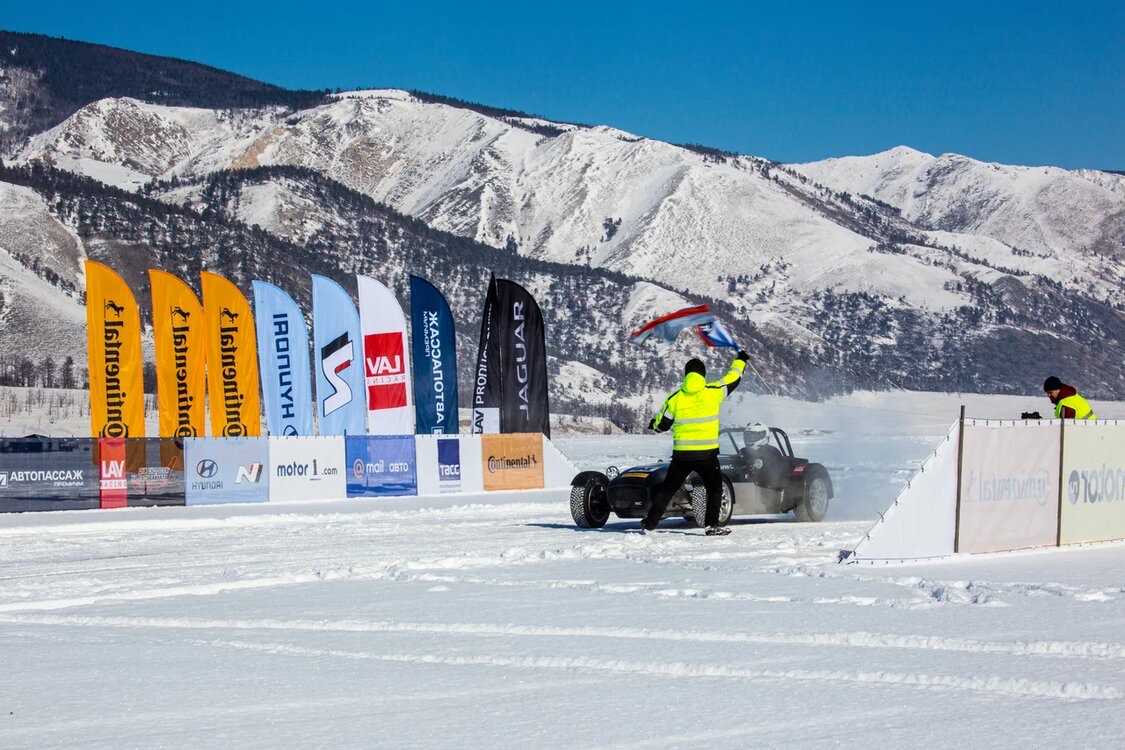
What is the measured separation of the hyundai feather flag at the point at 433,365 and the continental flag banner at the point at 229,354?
3958 mm

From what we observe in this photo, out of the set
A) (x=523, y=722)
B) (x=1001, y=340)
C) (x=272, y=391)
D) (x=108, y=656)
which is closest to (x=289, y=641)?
(x=108, y=656)

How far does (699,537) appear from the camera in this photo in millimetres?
14570

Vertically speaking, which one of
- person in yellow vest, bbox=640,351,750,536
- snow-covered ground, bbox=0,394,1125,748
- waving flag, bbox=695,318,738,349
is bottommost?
snow-covered ground, bbox=0,394,1125,748

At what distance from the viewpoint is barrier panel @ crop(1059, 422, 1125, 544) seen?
13.1 metres

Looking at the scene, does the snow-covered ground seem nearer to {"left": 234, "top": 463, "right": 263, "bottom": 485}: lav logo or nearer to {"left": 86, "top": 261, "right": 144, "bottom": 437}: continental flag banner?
{"left": 234, "top": 463, "right": 263, "bottom": 485}: lav logo

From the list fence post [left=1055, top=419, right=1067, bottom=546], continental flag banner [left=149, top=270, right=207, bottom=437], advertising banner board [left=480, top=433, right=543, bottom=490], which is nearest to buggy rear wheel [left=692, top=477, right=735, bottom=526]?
fence post [left=1055, top=419, right=1067, bottom=546]

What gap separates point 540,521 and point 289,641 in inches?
438

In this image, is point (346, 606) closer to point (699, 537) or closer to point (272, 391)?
point (699, 537)

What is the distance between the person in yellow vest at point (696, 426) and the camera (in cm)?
1415

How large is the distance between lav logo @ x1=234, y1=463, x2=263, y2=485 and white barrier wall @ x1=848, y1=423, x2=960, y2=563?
1561 centimetres

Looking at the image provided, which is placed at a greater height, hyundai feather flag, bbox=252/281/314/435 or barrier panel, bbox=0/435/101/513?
hyundai feather flag, bbox=252/281/314/435

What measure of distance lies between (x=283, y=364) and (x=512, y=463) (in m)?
6.58

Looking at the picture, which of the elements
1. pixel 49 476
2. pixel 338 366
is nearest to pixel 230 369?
pixel 338 366

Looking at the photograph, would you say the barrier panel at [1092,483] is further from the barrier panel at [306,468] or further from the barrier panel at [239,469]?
the barrier panel at [239,469]
